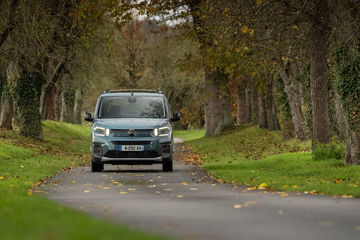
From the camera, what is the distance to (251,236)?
28.2 ft

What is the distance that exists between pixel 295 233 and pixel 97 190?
7.42 meters

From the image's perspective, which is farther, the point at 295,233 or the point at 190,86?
the point at 190,86

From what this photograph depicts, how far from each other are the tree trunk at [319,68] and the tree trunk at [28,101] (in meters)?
15.5

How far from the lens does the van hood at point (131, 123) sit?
21328mm

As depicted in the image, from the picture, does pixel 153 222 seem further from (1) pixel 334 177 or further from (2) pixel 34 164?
(2) pixel 34 164

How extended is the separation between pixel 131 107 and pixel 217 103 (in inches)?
973

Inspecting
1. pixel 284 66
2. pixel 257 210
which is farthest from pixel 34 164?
pixel 284 66

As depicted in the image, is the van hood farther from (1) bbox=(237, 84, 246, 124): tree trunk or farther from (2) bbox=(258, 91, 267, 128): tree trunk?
(1) bbox=(237, 84, 246, 124): tree trunk

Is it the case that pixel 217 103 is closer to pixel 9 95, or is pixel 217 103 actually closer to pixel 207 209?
pixel 9 95

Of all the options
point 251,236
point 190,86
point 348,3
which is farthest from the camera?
point 190,86

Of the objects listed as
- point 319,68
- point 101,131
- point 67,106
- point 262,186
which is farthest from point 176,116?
point 67,106

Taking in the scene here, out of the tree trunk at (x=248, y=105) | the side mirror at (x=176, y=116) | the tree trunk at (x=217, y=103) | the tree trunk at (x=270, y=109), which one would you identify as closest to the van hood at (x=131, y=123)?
the side mirror at (x=176, y=116)

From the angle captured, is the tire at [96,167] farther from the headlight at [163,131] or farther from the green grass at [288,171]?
the green grass at [288,171]

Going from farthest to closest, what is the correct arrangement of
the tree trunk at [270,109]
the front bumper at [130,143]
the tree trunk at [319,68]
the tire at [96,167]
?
1. the tree trunk at [270,109]
2. the tree trunk at [319,68]
3. the tire at [96,167]
4. the front bumper at [130,143]
